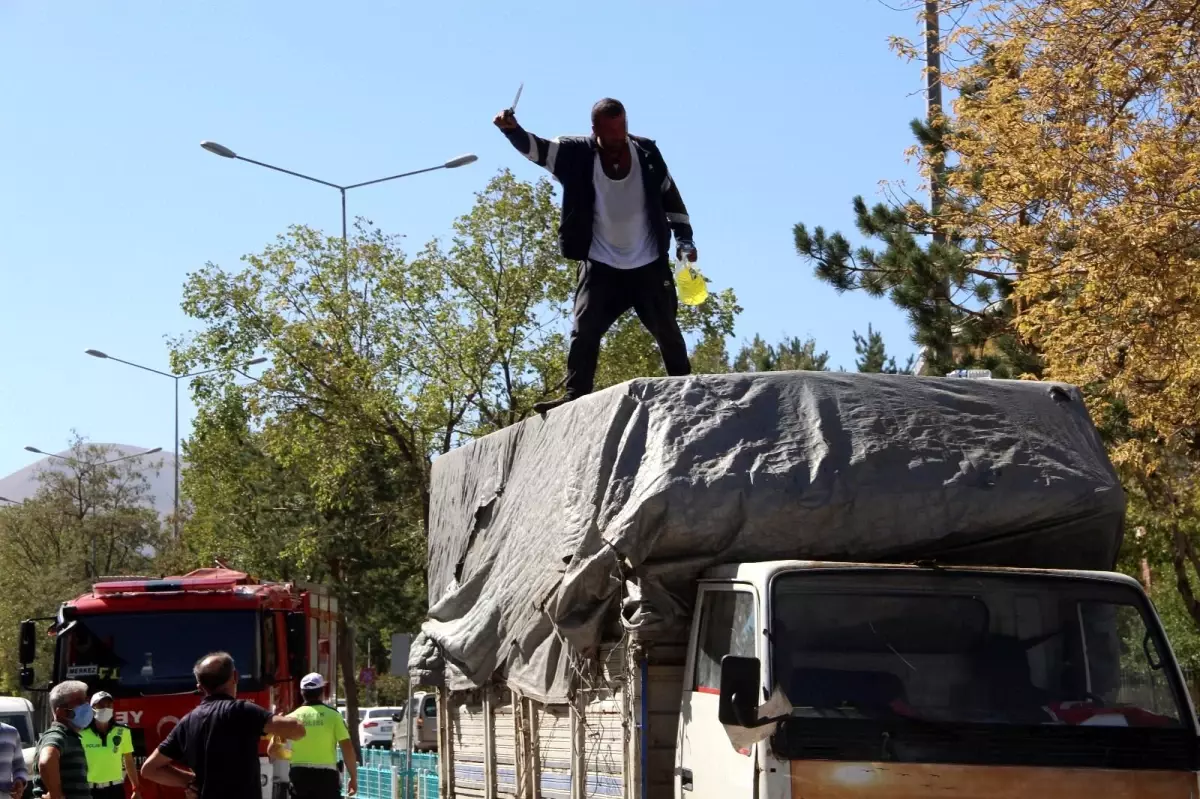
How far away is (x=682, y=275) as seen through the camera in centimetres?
934

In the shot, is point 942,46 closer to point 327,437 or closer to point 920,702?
point 920,702

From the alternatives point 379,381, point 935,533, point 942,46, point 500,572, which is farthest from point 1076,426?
point 379,381

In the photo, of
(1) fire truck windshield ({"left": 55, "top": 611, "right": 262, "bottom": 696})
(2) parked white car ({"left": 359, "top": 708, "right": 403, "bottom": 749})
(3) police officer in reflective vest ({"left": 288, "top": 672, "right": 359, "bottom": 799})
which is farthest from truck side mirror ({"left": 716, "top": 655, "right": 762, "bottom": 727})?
(2) parked white car ({"left": 359, "top": 708, "right": 403, "bottom": 749})

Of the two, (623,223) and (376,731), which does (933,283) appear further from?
(376,731)

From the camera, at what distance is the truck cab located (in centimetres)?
592

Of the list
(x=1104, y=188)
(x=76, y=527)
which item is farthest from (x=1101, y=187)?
(x=76, y=527)

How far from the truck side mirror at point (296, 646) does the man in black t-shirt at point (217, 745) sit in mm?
8829

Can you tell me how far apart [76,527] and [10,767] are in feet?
170

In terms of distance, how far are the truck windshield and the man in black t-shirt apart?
8.14 ft

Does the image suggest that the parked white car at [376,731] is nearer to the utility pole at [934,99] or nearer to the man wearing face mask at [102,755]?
the utility pole at [934,99]

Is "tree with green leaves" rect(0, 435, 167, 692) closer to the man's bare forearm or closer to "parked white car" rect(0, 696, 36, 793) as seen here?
"parked white car" rect(0, 696, 36, 793)

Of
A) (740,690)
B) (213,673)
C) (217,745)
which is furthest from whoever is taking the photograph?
(213,673)

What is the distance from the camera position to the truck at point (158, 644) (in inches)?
605

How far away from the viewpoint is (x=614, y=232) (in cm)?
903
